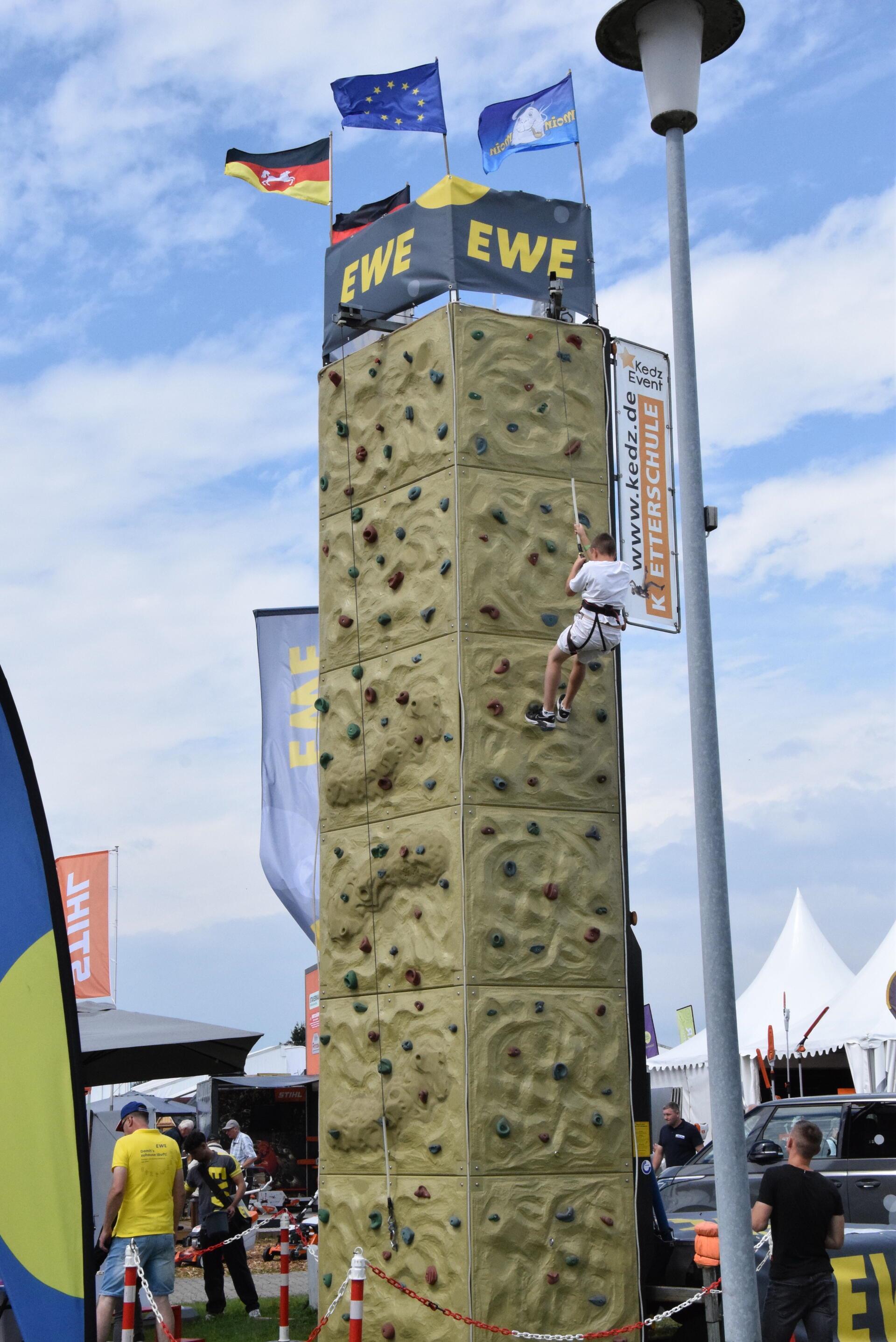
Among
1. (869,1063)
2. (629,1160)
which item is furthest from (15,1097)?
(869,1063)

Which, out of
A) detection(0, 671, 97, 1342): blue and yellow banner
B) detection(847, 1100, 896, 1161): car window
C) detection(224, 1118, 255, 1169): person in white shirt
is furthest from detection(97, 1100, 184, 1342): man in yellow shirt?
detection(224, 1118, 255, 1169): person in white shirt

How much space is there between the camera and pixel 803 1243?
28.4ft

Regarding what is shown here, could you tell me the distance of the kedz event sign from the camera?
11.9 meters

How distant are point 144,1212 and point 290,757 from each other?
5.85 m

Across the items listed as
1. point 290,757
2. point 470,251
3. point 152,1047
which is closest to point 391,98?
point 470,251

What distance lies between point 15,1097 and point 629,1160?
8.93 m

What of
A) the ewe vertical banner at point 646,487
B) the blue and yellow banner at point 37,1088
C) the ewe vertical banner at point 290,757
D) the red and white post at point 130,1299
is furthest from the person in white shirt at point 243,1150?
the blue and yellow banner at point 37,1088

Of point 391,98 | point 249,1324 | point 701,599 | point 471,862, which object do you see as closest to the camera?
point 701,599

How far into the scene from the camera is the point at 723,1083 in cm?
735

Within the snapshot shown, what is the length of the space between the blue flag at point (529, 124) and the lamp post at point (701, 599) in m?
4.74

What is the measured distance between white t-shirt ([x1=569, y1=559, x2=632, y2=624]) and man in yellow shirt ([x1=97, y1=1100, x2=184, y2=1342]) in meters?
5.34

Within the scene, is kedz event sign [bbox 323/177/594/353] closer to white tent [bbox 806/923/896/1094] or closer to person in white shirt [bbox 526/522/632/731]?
person in white shirt [bbox 526/522/632/731]

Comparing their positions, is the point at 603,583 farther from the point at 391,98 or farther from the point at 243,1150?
the point at 243,1150

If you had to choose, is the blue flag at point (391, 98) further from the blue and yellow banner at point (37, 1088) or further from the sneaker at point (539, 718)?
the blue and yellow banner at point (37, 1088)
